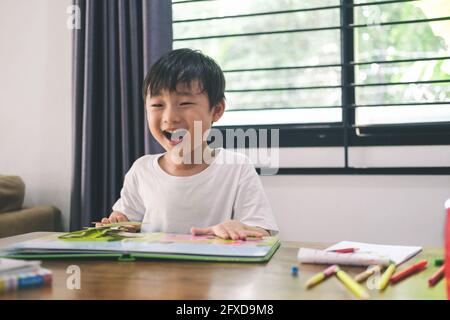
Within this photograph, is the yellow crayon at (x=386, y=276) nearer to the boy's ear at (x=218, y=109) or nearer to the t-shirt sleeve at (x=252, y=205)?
the t-shirt sleeve at (x=252, y=205)

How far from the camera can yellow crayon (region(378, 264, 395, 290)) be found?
2.13ft

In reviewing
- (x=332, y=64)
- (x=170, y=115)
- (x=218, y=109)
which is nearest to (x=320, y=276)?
(x=170, y=115)

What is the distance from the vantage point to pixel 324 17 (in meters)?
2.12

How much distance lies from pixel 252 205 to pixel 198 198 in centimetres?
16

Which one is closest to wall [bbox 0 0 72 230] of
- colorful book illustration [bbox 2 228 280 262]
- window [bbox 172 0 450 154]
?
window [bbox 172 0 450 154]

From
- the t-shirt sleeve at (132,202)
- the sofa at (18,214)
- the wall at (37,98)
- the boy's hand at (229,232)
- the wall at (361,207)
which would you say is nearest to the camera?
the boy's hand at (229,232)

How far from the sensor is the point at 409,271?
0.71 meters

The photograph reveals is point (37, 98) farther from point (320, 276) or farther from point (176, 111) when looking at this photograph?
point (320, 276)

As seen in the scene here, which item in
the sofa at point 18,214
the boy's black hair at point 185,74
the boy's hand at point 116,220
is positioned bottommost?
the sofa at point 18,214

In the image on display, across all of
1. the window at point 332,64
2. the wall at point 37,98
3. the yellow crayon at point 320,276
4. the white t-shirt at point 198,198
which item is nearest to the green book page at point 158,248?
the yellow crayon at point 320,276

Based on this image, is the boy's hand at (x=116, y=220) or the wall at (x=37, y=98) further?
the wall at (x=37, y=98)

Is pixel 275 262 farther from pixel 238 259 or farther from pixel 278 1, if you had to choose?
pixel 278 1

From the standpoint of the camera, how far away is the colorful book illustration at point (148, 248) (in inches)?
31.9
